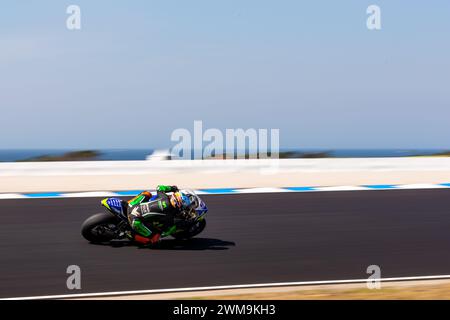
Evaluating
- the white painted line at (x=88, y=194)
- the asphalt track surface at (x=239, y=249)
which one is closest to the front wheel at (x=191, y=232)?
the asphalt track surface at (x=239, y=249)

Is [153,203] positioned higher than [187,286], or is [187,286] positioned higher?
[153,203]

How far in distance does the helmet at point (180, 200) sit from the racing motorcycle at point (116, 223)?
9 cm

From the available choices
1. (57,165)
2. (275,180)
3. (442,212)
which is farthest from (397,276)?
(57,165)

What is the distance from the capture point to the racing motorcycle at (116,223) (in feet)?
31.2

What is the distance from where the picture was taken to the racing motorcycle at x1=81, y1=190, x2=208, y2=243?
952 centimetres

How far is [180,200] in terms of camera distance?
31.4 feet

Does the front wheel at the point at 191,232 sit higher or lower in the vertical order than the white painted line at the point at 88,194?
higher

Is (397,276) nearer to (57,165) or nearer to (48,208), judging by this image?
(48,208)

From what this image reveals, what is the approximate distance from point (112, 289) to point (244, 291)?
133 cm

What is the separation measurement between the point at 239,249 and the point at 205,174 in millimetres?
10041

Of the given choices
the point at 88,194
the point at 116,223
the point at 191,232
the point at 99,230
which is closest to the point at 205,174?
the point at 88,194

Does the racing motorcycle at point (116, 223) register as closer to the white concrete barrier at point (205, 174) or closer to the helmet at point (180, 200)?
the helmet at point (180, 200)

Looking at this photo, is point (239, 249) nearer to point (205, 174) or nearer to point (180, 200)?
point (180, 200)
